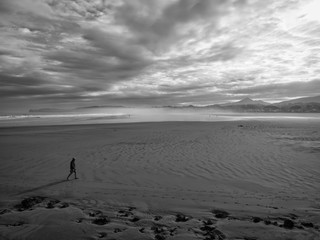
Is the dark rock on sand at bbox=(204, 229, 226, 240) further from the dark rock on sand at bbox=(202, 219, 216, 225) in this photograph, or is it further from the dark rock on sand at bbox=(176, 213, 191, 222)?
the dark rock on sand at bbox=(176, 213, 191, 222)

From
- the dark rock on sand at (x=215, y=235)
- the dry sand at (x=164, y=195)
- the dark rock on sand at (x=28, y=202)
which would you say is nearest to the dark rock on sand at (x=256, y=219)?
the dry sand at (x=164, y=195)

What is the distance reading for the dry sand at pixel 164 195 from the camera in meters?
5.65

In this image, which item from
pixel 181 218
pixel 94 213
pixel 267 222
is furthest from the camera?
pixel 94 213

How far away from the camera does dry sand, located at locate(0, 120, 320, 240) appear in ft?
18.5

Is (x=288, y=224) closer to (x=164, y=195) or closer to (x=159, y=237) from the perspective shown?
(x=159, y=237)

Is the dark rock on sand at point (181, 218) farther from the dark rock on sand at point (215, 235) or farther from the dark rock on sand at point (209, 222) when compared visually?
the dark rock on sand at point (215, 235)

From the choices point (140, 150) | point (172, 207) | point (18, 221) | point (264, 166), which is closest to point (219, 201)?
point (172, 207)

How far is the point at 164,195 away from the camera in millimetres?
8203

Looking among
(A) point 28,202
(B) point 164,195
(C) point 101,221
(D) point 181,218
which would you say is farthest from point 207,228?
(A) point 28,202

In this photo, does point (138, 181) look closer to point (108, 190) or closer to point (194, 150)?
point (108, 190)

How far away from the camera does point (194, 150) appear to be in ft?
52.8

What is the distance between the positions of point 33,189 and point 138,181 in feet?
14.5

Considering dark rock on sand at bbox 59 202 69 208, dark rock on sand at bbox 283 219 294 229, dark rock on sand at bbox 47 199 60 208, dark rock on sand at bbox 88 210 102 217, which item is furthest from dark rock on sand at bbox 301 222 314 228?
dark rock on sand at bbox 47 199 60 208

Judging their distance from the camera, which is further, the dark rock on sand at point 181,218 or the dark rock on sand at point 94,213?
the dark rock on sand at point 94,213
